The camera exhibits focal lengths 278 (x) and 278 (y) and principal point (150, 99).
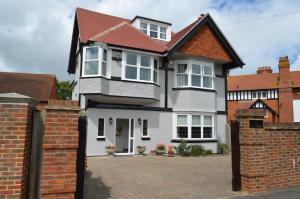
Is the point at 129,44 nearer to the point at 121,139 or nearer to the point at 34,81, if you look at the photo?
the point at 121,139

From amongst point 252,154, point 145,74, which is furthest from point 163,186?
point 145,74

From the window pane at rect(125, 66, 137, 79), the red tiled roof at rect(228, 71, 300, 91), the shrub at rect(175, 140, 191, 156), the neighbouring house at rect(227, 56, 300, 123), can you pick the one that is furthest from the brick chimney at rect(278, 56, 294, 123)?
the window pane at rect(125, 66, 137, 79)

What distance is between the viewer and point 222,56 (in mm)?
21016

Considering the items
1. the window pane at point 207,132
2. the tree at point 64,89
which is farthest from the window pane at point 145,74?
the tree at point 64,89

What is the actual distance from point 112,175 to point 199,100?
11047 mm

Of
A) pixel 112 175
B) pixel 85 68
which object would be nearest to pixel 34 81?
pixel 85 68

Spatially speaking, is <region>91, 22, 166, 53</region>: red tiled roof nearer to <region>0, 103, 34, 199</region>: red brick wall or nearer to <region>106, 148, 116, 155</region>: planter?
<region>106, 148, 116, 155</region>: planter

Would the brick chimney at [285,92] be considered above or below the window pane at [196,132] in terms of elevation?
above

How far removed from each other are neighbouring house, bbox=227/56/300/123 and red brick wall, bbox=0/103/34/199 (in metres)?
35.7

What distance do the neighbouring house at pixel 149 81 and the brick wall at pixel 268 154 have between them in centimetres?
1032

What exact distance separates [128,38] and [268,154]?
1287 centimetres

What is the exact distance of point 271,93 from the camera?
4238 cm

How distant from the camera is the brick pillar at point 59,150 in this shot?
4.92 m

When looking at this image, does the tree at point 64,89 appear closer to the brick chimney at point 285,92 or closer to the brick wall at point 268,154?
the brick chimney at point 285,92
